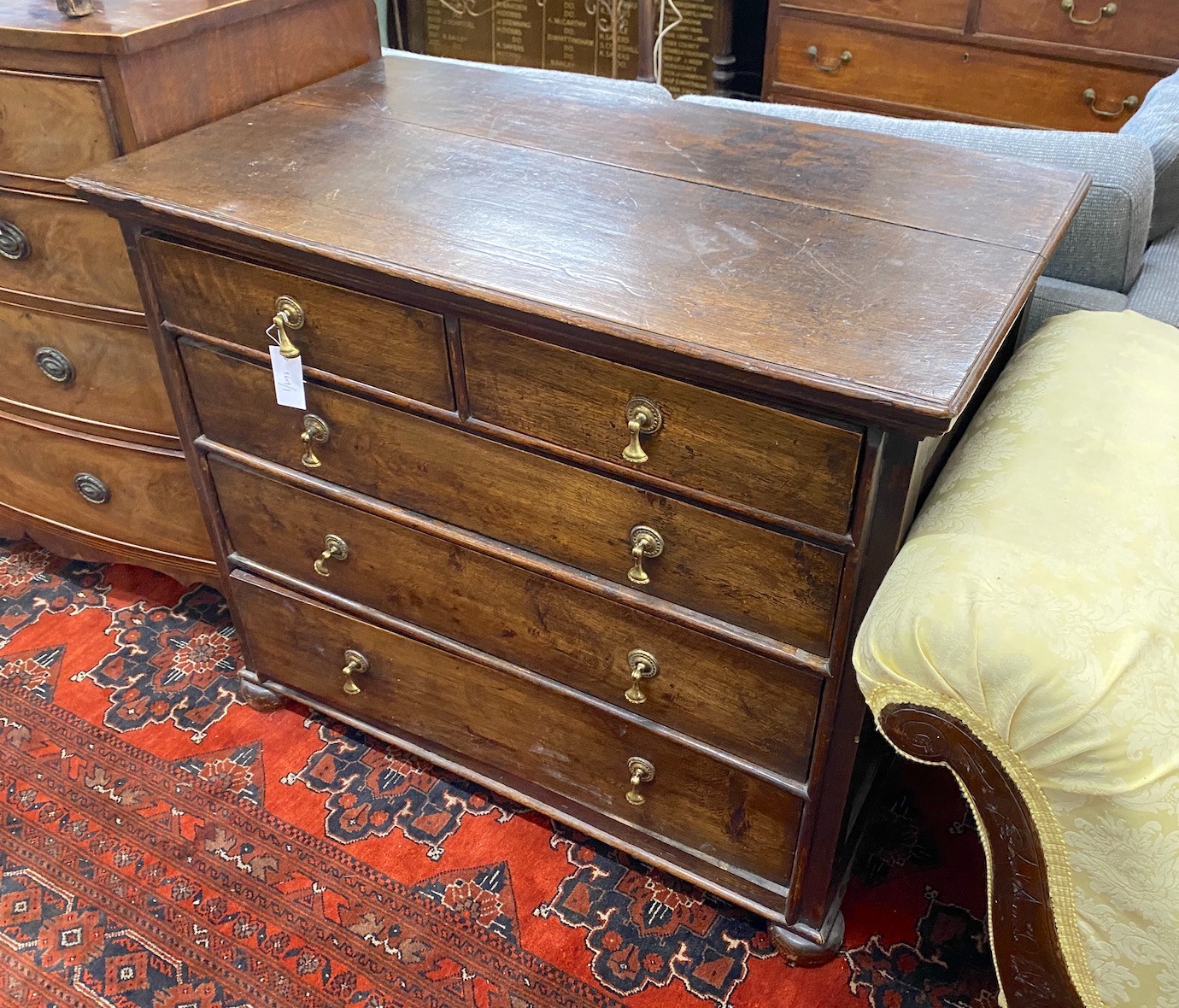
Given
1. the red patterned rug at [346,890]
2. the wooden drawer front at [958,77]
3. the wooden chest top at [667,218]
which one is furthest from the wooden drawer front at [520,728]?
the wooden drawer front at [958,77]

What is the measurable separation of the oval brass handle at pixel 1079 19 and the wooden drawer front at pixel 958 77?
10 centimetres

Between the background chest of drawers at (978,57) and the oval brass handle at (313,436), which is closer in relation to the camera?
the oval brass handle at (313,436)

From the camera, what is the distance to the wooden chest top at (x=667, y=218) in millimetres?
956

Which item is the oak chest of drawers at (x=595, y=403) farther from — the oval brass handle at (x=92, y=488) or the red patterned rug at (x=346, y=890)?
the oval brass handle at (x=92, y=488)

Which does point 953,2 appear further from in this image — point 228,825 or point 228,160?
point 228,825

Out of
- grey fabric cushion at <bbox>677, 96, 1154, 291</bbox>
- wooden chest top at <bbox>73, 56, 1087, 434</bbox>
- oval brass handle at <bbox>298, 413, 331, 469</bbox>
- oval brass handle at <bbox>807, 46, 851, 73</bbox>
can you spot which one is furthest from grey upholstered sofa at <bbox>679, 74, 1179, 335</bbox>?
oval brass handle at <bbox>807, 46, 851, 73</bbox>

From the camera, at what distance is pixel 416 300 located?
1120 mm

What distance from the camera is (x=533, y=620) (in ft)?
4.34

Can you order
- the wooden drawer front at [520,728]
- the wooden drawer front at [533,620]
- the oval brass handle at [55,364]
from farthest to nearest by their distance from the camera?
the oval brass handle at [55,364] < the wooden drawer front at [520,728] < the wooden drawer front at [533,620]

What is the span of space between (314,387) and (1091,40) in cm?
236

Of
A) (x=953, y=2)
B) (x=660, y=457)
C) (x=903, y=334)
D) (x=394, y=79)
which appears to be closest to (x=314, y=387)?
(x=660, y=457)

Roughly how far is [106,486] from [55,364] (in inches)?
9.2

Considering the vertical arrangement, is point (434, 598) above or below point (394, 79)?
below

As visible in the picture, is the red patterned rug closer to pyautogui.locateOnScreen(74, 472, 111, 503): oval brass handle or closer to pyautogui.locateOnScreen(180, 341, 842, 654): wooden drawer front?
pyautogui.locateOnScreen(74, 472, 111, 503): oval brass handle
